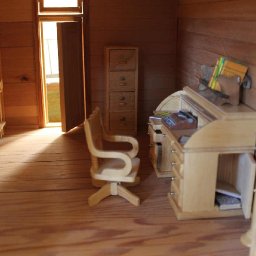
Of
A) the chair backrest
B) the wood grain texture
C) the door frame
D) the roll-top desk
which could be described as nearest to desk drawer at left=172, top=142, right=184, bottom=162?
the roll-top desk

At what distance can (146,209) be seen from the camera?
9.23 feet

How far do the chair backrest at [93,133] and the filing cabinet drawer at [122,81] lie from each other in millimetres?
1331

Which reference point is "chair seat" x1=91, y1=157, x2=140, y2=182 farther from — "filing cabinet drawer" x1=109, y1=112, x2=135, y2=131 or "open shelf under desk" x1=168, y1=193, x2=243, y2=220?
"filing cabinet drawer" x1=109, y1=112, x2=135, y2=131

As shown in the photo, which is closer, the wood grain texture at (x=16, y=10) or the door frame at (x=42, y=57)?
the wood grain texture at (x=16, y=10)

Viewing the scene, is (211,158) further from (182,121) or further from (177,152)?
(182,121)

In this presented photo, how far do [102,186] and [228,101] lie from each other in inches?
46.2

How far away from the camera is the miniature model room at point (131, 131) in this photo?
97.7 inches

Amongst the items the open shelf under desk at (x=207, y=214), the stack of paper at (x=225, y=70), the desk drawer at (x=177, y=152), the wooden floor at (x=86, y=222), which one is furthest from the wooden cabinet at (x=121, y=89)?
the open shelf under desk at (x=207, y=214)

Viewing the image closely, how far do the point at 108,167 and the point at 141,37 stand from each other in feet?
7.13

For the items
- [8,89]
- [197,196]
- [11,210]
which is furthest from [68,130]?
[197,196]

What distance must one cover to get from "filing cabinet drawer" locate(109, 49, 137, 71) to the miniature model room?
0.01 meters

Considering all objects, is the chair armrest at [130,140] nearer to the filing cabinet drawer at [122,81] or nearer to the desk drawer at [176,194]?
the desk drawer at [176,194]

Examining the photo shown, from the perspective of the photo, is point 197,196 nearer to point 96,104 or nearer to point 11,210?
point 11,210

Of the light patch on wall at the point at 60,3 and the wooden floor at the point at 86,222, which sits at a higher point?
the light patch on wall at the point at 60,3
